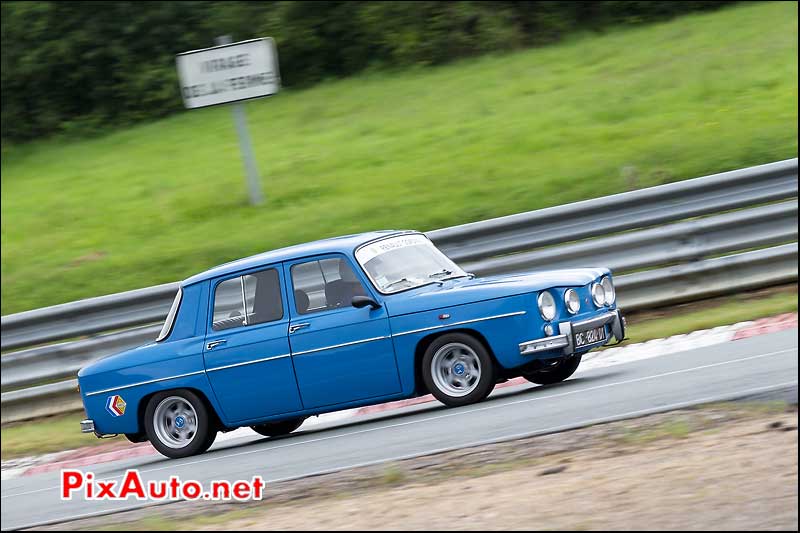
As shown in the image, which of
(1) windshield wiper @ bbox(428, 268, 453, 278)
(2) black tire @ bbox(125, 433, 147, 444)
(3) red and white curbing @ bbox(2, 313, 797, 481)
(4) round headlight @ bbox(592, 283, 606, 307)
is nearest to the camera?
(4) round headlight @ bbox(592, 283, 606, 307)

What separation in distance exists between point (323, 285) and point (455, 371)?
1.35 metres

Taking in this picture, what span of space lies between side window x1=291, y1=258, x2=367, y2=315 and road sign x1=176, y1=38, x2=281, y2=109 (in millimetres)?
6479

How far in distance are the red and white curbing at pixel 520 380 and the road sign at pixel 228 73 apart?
18.7ft

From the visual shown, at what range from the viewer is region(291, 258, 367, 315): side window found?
32.2ft

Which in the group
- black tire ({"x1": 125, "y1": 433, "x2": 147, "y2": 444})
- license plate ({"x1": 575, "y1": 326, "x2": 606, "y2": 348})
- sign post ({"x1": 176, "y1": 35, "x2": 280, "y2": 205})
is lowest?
black tire ({"x1": 125, "y1": 433, "x2": 147, "y2": 444})

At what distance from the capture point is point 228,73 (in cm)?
1605

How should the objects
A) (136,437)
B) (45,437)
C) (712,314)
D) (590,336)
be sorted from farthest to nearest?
(45,437), (712,314), (136,437), (590,336)

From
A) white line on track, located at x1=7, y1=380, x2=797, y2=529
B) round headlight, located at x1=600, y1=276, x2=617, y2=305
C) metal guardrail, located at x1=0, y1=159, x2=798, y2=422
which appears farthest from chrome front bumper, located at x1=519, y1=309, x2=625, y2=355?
metal guardrail, located at x1=0, y1=159, x2=798, y2=422

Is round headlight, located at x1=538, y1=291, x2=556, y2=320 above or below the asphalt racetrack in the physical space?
above

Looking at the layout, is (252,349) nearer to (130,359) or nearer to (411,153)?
(130,359)

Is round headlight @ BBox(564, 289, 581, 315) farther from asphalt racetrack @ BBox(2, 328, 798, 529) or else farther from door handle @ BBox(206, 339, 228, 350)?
door handle @ BBox(206, 339, 228, 350)

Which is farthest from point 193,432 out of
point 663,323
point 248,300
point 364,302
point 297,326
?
point 663,323

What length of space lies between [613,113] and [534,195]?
2.74 metres

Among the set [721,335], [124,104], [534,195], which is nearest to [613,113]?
[534,195]
